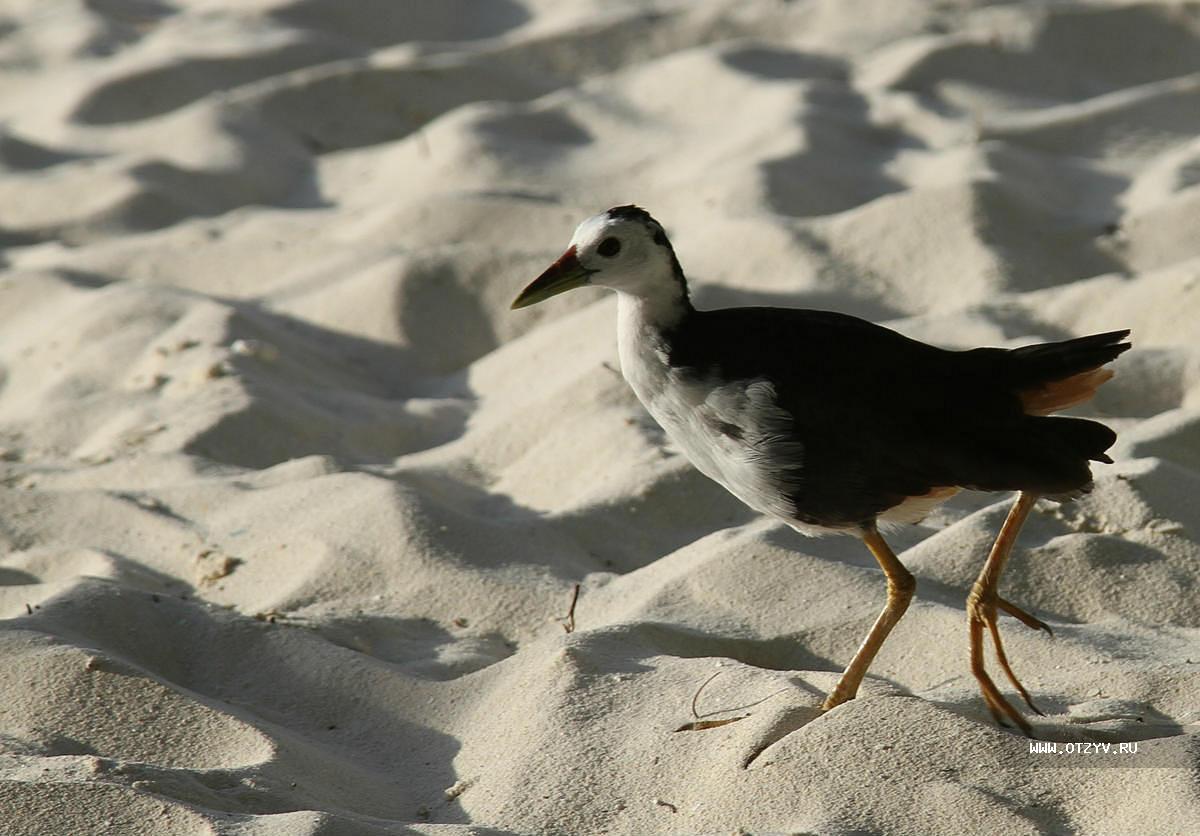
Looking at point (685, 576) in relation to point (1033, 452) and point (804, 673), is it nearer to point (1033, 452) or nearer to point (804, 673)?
point (804, 673)

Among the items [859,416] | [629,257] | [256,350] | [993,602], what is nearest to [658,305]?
[629,257]

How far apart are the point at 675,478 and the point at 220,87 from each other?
4.11m

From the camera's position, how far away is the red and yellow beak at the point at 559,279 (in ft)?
10.4

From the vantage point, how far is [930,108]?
21.3 feet

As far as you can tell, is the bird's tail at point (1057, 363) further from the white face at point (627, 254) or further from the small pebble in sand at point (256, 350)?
the small pebble in sand at point (256, 350)

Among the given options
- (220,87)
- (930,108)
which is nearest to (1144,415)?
(930,108)

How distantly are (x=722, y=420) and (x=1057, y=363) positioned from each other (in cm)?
65

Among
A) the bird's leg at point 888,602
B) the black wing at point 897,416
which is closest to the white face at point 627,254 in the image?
the black wing at point 897,416

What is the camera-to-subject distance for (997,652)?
9.86ft

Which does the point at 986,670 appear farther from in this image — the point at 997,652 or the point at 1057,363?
the point at 1057,363

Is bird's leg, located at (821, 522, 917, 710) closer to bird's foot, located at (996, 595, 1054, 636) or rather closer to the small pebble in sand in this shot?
bird's foot, located at (996, 595, 1054, 636)

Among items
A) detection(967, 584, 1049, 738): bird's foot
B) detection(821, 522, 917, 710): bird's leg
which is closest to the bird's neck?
detection(821, 522, 917, 710): bird's leg

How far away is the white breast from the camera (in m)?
2.90

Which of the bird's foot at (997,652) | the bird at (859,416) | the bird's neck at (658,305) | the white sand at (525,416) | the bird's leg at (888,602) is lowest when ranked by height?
the white sand at (525,416)
